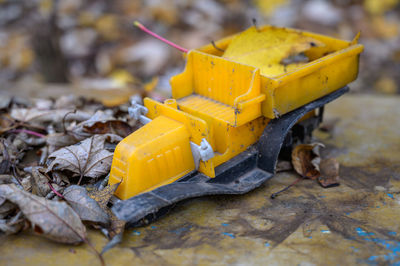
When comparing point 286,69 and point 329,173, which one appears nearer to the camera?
point 329,173

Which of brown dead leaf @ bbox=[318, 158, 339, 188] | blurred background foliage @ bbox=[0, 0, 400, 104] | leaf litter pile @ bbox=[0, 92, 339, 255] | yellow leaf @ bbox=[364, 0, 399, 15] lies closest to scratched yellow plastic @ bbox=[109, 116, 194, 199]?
leaf litter pile @ bbox=[0, 92, 339, 255]

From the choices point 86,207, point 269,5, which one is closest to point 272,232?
point 86,207

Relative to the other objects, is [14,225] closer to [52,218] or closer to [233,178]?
[52,218]

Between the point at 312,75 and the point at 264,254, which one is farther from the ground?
the point at 312,75

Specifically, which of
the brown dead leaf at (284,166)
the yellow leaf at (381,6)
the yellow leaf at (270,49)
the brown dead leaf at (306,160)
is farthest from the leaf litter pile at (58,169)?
the yellow leaf at (381,6)

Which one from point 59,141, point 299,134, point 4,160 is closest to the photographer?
point 4,160

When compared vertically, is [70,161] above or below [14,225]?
above

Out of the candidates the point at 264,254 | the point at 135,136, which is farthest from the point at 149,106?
the point at 264,254

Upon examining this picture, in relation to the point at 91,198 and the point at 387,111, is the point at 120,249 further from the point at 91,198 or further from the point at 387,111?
the point at 387,111
